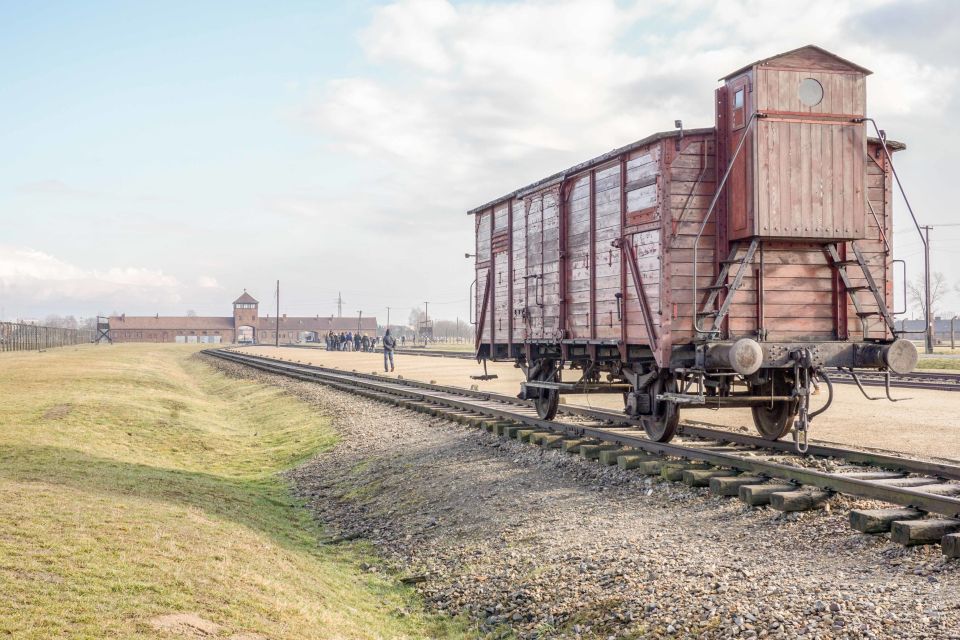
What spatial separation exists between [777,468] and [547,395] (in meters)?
6.26

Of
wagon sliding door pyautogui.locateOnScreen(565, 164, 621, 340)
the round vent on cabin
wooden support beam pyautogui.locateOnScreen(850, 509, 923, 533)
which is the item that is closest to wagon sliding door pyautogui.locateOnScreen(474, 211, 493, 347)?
wagon sliding door pyautogui.locateOnScreen(565, 164, 621, 340)

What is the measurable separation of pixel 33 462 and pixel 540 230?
8.49 m

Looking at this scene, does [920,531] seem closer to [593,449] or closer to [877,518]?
[877,518]

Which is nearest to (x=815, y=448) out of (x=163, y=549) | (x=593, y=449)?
(x=593, y=449)

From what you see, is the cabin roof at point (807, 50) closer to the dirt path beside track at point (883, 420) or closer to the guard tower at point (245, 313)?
the dirt path beside track at point (883, 420)

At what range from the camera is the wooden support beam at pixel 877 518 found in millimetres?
6453

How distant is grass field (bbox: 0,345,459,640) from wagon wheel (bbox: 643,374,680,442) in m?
4.32

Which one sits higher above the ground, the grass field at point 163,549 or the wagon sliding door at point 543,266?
the wagon sliding door at point 543,266

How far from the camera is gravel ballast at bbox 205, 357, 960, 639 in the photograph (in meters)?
5.26

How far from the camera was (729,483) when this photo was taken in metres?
8.20

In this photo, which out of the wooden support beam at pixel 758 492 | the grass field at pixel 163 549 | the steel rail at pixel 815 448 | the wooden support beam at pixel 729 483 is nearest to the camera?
the grass field at pixel 163 549

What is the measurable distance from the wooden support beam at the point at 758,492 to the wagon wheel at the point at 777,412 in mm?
3237

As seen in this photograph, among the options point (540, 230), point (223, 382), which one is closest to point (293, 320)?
point (223, 382)

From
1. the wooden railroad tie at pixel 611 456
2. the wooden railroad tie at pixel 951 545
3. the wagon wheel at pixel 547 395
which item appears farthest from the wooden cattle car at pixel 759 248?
the wooden railroad tie at pixel 951 545
